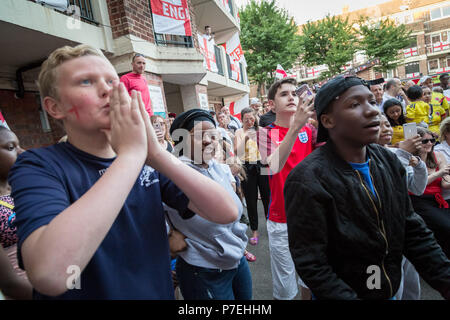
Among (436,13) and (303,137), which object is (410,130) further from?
(436,13)

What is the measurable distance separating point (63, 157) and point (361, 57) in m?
41.1

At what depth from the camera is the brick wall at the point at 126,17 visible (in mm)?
5410

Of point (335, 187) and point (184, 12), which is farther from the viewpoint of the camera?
point (184, 12)

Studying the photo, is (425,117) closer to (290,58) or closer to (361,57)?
(290,58)

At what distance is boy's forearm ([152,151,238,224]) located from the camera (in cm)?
98

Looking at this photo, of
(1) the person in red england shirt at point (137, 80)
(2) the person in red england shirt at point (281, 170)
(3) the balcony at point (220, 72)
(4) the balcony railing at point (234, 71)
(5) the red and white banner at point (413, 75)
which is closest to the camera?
(2) the person in red england shirt at point (281, 170)

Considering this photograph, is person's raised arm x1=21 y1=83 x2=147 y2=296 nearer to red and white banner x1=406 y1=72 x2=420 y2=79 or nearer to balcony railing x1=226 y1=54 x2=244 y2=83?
balcony railing x1=226 y1=54 x2=244 y2=83

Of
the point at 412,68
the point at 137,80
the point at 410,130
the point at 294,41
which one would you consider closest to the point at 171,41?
the point at 137,80

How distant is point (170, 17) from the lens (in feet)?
21.5

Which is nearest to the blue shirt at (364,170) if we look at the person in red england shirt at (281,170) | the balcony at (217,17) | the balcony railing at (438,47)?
the person in red england shirt at (281,170)

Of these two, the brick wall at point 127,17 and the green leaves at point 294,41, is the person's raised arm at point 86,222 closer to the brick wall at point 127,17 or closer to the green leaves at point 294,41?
the brick wall at point 127,17

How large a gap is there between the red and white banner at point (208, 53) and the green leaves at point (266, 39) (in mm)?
8411

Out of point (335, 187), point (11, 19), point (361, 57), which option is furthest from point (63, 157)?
point (361, 57)

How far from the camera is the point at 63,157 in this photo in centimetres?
98
